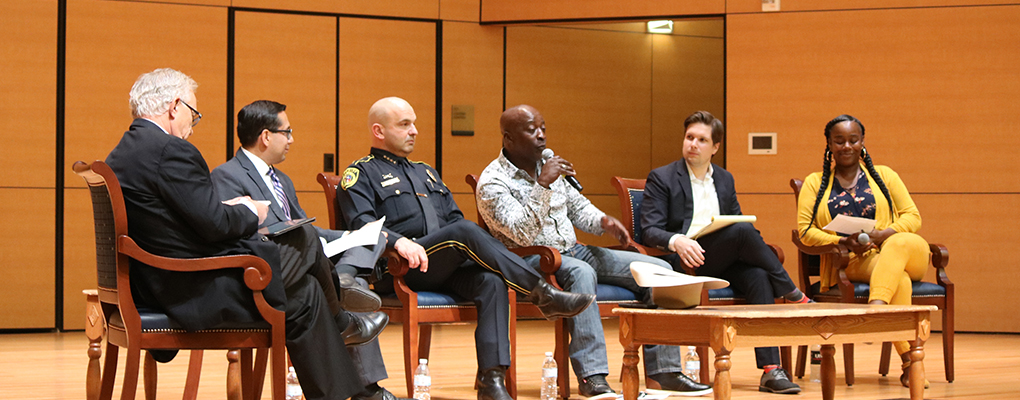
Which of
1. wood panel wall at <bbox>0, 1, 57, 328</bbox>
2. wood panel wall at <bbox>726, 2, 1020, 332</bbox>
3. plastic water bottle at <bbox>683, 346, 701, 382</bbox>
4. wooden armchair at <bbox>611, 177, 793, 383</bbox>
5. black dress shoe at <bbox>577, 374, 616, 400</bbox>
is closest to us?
black dress shoe at <bbox>577, 374, 616, 400</bbox>

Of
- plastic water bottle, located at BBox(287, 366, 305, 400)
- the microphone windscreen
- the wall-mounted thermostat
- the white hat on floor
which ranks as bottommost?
plastic water bottle, located at BBox(287, 366, 305, 400)

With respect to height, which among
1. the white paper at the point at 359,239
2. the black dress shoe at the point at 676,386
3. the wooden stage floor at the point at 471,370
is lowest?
the wooden stage floor at the point at 471,370

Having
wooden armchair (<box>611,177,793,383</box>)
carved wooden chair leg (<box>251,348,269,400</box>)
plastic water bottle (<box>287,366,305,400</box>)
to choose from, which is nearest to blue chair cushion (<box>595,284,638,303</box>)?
wooden armchair (<box>611,177,793,383</box>)

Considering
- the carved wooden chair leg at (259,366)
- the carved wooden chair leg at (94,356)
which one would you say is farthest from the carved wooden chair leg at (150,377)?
the carved wooden chair leg at (259,366)

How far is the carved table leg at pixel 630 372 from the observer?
3.04 meters

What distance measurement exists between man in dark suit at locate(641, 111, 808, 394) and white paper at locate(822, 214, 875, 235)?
0.40 metres

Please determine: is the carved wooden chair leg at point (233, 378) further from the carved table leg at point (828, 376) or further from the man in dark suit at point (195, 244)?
the carved table leg at point (828, 376)

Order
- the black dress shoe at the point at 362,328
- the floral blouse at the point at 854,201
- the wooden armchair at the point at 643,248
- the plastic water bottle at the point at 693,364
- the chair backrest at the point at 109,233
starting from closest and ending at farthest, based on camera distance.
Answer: the chair backrest at the point at 109,233 → the black dress shoe at the point at 362,328 → the wooden armchair at the point at 643,248 → the plastic water bottle at the point at 693,364 → the floral blouse at the point at 854,201

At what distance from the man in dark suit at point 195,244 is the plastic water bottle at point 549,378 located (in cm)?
93

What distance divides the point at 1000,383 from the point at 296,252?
9.99ft

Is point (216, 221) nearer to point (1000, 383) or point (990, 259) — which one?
point (1000, 383)

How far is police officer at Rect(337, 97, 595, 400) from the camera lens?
3.48m

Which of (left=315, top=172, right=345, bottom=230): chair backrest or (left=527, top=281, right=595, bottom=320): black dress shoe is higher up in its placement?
(left=315, top=172, right=345, bottom=230): chair backrest

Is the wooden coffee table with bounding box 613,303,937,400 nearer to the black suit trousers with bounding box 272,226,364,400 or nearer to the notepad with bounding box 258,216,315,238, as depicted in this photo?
the black suit trousers with bounding box 272,226,364,400
